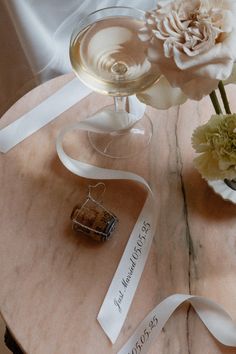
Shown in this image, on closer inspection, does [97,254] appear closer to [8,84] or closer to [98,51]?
[98,51]

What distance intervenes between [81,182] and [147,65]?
205 millimetres

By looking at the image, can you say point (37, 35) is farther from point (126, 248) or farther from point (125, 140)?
point (126, 248)

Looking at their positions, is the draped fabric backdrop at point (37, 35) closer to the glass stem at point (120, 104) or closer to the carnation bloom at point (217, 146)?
the glass stem at point (120, 104)

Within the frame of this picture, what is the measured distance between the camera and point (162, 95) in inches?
26.6

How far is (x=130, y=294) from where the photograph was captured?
67 centimetres

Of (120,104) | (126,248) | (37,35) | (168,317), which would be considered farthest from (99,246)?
(37,35)

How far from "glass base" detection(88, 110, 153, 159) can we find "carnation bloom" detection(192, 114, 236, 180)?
150 mm

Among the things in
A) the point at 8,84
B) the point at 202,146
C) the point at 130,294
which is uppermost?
the point at 202,146

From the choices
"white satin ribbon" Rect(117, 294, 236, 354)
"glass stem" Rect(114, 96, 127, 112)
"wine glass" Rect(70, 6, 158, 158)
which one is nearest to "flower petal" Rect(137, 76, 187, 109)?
"wine glass" Rect(70, 6, 158, 158)

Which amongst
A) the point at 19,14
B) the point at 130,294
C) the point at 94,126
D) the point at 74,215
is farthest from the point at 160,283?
the point at 19,14

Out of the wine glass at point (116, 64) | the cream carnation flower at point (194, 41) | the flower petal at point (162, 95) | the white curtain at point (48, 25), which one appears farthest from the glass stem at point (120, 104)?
the white curtain at point (48, 25)

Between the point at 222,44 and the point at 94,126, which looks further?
the point at 94,126

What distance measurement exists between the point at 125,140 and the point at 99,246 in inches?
8.3

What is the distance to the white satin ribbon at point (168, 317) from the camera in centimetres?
62
